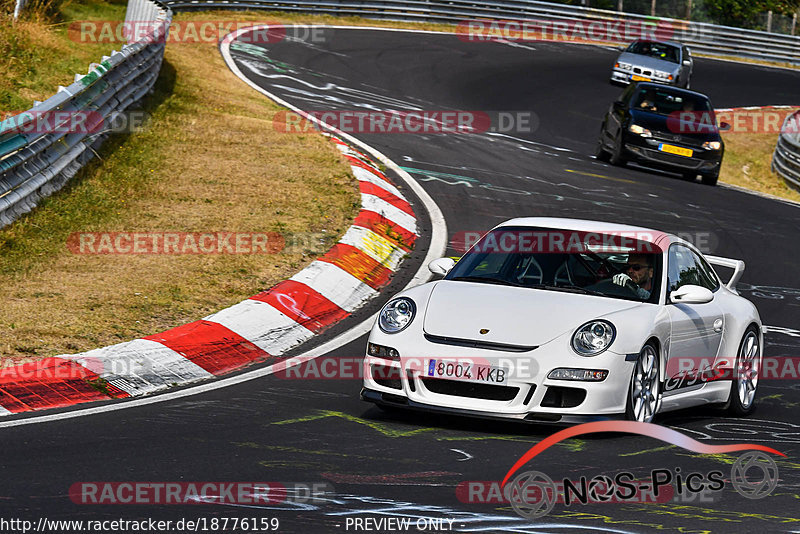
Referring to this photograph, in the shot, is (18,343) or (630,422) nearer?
(630,422)

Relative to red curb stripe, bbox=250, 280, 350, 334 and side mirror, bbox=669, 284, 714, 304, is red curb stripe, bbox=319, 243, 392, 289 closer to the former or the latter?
red curb stripe, bbox=250, 280, 350, 334

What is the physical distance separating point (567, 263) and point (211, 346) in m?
2.60

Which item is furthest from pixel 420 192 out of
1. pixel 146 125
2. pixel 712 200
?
pixel 712 200

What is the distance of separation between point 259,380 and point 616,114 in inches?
556

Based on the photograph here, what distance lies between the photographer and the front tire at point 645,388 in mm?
7316

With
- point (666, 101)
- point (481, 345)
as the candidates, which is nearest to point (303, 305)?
point (481, 345)

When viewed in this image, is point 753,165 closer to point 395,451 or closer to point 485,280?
point 485,280

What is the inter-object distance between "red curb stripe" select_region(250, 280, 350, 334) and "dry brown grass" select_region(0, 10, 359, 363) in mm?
198

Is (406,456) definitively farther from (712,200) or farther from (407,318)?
(712,200)

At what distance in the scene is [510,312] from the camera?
7.47 meters

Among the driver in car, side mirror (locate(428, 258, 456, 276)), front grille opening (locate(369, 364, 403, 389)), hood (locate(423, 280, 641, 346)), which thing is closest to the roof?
the driver in car

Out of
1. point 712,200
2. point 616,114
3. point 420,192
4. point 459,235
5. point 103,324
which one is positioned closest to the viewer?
point 103,324

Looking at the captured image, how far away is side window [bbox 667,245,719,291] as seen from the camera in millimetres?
8367

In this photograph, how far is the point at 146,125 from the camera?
1630 cm
